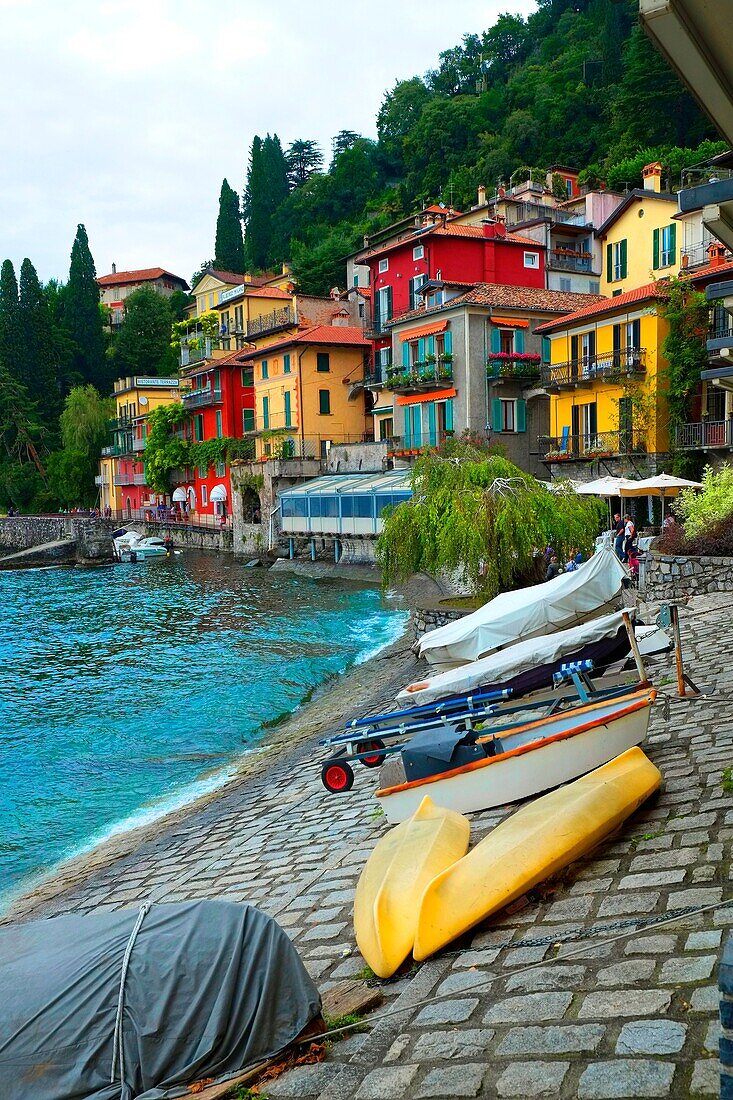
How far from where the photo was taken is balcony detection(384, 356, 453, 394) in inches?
1617

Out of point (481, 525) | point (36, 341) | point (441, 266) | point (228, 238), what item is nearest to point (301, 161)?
point (228, 238)

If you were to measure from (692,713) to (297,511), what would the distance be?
118 ft

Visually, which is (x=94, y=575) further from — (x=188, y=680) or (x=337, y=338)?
(x=188, y=680)

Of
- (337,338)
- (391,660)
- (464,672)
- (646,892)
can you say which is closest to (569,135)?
(337,338)

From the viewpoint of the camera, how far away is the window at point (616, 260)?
41.9 m

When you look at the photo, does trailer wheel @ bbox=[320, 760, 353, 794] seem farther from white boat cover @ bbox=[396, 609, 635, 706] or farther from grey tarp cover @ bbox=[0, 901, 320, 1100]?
grey tarp cover @ bbox=[0, 901, 320, 1100]

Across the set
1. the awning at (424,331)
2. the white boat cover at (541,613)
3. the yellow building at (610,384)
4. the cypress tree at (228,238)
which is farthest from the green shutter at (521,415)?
the cypress tree at (228,238)

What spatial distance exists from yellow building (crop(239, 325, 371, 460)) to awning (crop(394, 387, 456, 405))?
906 centimetres

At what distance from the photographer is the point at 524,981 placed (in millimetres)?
4895

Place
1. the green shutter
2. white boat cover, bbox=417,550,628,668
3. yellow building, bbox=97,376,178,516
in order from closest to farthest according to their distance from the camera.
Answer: white boat cover, bbox=417,550,628,668
the green shutter
yellow building, bbox=97,376,178,516

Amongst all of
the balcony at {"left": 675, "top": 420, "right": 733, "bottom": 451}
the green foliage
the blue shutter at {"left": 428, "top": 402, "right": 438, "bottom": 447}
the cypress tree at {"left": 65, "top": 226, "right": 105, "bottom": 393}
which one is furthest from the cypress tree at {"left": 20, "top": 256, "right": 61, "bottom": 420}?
the green foliage

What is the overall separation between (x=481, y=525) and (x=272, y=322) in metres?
45.2

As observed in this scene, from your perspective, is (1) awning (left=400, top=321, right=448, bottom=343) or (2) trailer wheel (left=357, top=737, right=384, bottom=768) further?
(1) awning (left=400, top=321, right=448, bottom=343)

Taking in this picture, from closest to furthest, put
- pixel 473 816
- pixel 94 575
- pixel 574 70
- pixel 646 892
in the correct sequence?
pixel 646 892 → pixel 473 816 → pixel 94 575 → pixel 574 70
